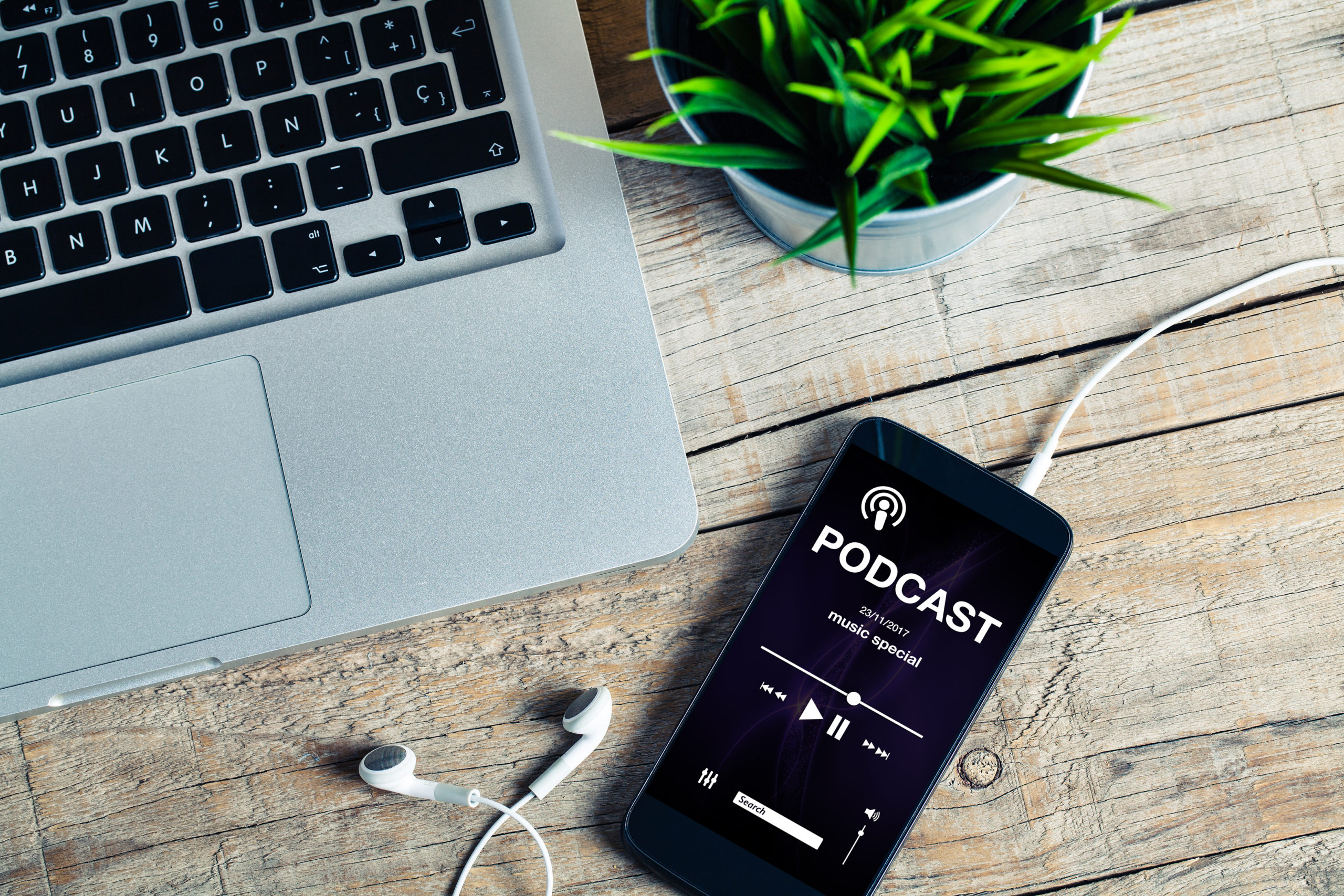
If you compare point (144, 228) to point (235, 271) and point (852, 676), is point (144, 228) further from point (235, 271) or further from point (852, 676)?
point (852, 676)

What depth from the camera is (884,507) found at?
46 centimetres

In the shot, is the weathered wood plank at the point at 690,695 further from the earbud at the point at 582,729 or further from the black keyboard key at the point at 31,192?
the black keyboard key at the point at 31,192

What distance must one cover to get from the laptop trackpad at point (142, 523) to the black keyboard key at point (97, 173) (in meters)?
0.09

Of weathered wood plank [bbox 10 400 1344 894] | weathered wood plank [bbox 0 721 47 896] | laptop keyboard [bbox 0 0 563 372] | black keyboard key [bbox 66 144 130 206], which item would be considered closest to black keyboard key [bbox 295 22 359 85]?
laptop keyboard [bbox 0 0 563 372]

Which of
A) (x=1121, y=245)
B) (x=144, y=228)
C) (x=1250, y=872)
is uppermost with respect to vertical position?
(x=144, y=228)

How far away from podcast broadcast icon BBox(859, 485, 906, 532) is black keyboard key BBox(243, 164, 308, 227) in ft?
1.03

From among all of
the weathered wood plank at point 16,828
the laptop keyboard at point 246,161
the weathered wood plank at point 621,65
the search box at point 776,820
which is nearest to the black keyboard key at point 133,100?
the laptop keyboard at point 246,161

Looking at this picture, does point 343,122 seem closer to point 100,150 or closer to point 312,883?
point 100,150

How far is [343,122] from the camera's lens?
1.42ft

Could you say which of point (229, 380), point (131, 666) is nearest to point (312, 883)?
point (131, 666)

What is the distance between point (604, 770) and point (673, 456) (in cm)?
Result: 18

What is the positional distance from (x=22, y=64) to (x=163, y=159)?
0.09m

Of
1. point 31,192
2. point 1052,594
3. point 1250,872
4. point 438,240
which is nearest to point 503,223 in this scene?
point 438,240

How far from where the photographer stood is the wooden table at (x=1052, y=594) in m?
0.47
